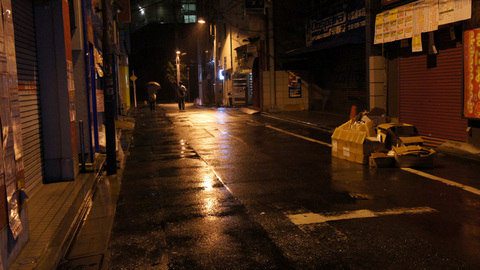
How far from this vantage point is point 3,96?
184 inches

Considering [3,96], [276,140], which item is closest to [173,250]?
[3,96]

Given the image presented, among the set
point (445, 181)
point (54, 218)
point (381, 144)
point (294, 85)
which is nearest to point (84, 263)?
point (54, 218)

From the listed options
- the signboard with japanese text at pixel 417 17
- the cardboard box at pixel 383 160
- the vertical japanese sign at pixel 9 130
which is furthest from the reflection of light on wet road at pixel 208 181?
the signboard with japanese text at pixel 417 17

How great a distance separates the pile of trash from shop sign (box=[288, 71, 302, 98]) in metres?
18.3

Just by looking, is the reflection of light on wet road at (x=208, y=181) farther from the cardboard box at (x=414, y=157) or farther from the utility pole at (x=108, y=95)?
the cardboard box at (x=414, y=157)

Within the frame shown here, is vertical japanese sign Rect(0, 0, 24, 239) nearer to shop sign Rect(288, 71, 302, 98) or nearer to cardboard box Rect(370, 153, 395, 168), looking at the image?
cardboard box Rect(370, 153, 395, 168)

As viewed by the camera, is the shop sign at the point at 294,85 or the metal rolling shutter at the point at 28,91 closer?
the metal rolling shutter at the point at 28,91

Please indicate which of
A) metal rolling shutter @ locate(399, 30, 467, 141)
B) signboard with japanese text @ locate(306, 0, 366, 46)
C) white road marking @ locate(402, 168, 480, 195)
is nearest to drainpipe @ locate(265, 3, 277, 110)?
signboard with japanese text @ locate(306, 0, 366, 46)

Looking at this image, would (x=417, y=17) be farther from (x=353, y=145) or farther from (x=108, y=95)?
(x=108, y=95)

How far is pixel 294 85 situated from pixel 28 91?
A: 75.2ft

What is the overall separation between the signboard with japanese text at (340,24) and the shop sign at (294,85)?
2721mm

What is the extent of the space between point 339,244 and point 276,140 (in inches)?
408

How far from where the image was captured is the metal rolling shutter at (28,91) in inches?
308

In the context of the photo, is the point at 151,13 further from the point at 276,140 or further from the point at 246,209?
the point at 246,209
